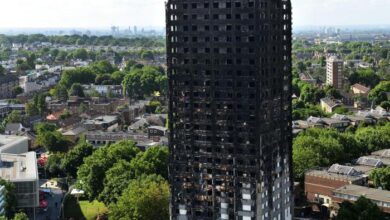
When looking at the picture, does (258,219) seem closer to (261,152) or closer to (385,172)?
(261,152)

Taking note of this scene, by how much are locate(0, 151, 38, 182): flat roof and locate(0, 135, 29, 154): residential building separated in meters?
4.71

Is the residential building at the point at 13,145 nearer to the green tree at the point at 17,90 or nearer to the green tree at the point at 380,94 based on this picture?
the green tree at the point at 17,90

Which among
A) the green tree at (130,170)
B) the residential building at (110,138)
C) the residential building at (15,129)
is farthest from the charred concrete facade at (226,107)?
the residential building at (15,129)

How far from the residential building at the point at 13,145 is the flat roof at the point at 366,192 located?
1576 inches

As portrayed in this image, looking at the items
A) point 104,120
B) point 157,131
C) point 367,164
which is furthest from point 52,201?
point 367,164

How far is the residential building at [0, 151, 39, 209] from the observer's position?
59719mm

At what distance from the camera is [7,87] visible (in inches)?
5546

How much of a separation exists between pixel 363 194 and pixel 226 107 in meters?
22.4

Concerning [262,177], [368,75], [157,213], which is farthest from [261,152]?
[368,75]

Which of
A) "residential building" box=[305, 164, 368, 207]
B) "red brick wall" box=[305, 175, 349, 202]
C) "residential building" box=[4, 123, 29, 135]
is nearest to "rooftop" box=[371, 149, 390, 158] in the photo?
"residential building" box=[305, 164, 368, 207]

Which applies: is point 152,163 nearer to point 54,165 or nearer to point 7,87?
point 54,165

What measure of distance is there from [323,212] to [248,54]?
26.2 m

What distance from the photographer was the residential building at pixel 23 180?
196 ft

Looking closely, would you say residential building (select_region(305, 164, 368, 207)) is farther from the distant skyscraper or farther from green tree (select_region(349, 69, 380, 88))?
green tree (select_region(349, 69, 380, 88))
